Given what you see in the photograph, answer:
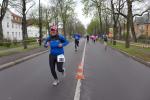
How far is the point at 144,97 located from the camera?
28.4ft

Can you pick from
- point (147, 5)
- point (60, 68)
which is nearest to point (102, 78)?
point (60, 68)

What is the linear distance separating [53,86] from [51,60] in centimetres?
85

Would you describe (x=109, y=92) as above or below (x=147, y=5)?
below

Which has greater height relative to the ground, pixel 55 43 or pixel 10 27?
pixel 10 27

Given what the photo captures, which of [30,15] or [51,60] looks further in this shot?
[30,15]

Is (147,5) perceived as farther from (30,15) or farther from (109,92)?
(30,15)

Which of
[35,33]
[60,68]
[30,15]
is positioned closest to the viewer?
[60,68]

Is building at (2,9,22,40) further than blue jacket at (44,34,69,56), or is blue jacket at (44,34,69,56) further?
building at (2,9,22,40)

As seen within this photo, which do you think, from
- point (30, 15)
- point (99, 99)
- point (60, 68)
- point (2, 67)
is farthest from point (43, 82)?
point (30, 15)

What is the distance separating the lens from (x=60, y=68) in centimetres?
1127

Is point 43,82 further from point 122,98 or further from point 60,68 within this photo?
point 122,98

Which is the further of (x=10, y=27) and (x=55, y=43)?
(x=10, y=27)

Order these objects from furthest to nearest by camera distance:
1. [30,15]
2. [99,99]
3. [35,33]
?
1. [35,33]
2. [30,15]
3. [99,99]

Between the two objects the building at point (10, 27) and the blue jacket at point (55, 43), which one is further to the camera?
the building at point (10, 27)
